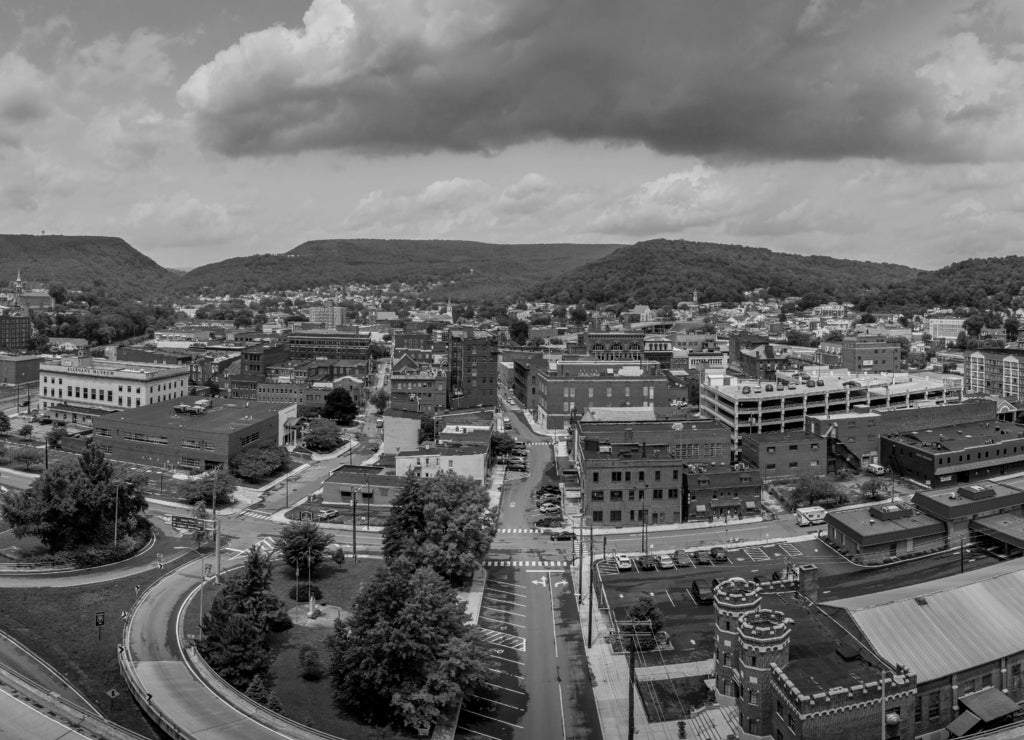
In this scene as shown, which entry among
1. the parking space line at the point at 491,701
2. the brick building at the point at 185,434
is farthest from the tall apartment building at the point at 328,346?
the parking space line at the point at 491,701

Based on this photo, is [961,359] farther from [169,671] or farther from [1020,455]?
[169,671]

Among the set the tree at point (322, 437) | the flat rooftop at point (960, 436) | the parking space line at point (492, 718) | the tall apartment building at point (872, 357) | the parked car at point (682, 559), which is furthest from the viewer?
the tall apartment building at point (872, 357)

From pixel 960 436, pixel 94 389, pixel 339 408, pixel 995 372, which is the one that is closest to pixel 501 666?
pixel 960 436

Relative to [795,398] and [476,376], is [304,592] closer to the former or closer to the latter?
[795,398]

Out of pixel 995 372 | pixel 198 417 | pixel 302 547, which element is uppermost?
pixel 995 372

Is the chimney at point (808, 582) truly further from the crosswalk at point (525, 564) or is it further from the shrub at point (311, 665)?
the shrub at point (311, 665)

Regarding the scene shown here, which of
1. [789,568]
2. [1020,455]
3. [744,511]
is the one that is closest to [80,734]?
[789,568]

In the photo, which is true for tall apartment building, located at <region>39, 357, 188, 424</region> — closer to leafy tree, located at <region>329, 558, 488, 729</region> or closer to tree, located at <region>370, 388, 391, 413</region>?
tree, located at <region>370, 388, 391, 413</region>

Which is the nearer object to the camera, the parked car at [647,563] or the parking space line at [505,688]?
the parking space line at [505,688]
